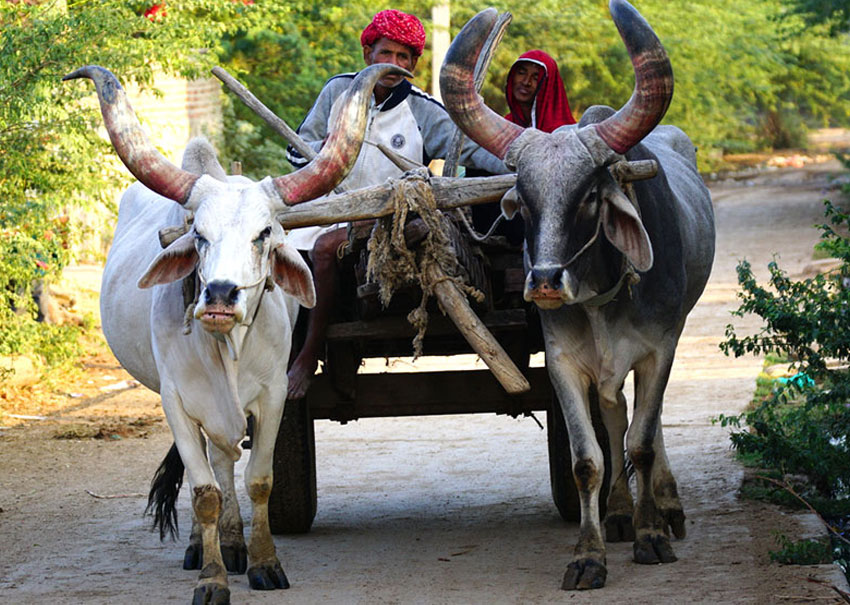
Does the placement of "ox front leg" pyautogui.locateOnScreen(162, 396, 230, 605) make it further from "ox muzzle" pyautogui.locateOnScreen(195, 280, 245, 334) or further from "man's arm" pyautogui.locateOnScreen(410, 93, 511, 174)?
"man's arm" pyautogui.locateOnScreen(410, 93, 511, 174)

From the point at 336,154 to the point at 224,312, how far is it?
0.79 m

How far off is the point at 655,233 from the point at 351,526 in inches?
80.6

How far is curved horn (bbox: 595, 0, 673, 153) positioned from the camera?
4.59 meters

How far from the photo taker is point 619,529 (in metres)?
5.47

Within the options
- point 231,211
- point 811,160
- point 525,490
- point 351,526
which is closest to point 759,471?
point 525,490

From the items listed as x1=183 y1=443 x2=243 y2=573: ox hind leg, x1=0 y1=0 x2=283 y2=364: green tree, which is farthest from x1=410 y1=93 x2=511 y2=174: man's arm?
x1=0 y1=0 x2=283 y2=364: green tree

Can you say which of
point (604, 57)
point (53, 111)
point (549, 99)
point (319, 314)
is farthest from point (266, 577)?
point (604, 57)

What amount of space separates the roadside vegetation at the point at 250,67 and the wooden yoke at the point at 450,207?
3.35 metres

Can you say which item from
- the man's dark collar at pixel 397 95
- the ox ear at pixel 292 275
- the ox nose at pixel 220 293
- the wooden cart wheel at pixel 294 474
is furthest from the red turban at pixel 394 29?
the ox nose at pixel 220 293

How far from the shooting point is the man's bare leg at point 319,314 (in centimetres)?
527

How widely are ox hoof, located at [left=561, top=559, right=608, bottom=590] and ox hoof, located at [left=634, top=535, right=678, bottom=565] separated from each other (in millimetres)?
323

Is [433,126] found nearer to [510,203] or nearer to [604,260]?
[510,203]

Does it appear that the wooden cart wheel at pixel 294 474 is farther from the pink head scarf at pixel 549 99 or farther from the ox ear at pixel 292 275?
the pink head scarf at pixel 549 99

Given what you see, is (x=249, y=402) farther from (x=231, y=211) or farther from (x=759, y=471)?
(x=759, y=471)
